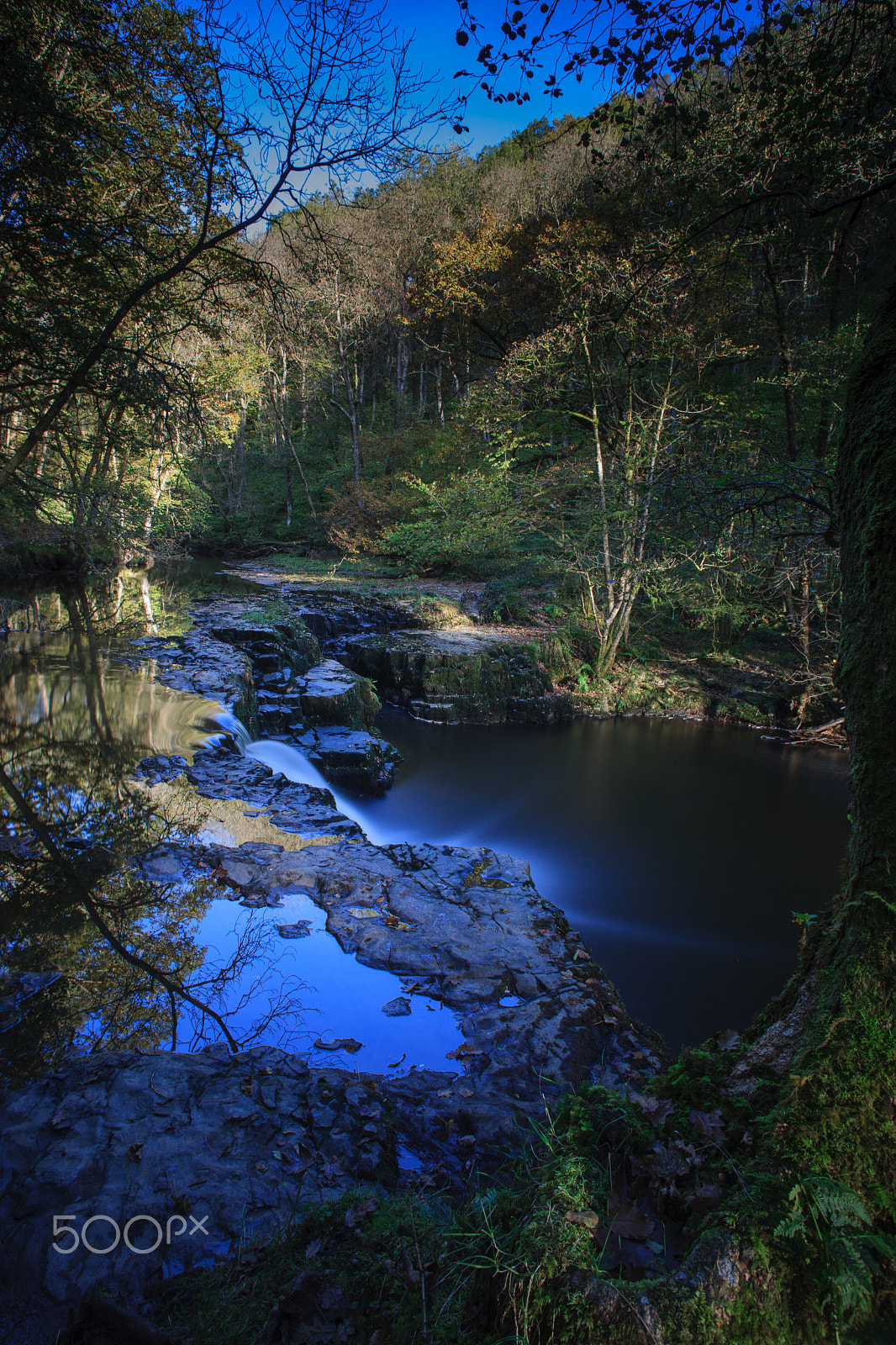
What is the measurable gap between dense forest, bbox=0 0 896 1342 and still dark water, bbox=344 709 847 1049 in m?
2.08

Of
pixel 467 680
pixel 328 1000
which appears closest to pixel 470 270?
pixel 467 680

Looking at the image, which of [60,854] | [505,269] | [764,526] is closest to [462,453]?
[505,269]

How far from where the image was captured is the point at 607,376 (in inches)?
491

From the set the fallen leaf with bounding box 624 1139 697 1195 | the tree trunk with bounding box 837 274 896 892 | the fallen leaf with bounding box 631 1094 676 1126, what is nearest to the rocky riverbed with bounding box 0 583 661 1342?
the fallen leaf with bounding box 631 1094 676 1126

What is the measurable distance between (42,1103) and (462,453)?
19254 millimetres

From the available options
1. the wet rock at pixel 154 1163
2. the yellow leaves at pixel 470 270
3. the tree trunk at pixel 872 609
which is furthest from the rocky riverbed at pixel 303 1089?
the yellow leaves at pixel 470 270

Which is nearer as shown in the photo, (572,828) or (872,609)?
(872,609)

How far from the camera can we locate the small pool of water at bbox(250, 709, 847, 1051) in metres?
5.68

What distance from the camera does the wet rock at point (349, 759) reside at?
8703 mm

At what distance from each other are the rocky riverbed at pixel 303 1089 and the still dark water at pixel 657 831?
1520 millimetres

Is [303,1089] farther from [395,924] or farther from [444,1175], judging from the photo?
[395,924]

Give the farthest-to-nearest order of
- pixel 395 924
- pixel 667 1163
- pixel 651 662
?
pixel 651 662, pixel 395 924, pixel 667 1163

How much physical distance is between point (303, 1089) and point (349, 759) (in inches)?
239

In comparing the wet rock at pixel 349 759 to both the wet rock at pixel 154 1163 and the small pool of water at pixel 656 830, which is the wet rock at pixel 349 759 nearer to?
the small pool of water at pixel 656 830
